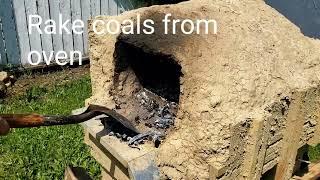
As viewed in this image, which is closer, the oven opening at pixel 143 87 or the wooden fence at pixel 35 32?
the oven opening at pixel 143 87

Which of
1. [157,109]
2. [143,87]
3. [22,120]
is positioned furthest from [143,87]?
[22,120]

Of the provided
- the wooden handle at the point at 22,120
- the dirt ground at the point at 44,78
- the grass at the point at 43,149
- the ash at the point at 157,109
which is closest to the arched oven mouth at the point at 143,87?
the ash at the point at 157,109

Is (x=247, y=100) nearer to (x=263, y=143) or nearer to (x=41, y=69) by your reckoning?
(x=263, y=143)

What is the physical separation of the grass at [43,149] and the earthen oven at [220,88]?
1507mm

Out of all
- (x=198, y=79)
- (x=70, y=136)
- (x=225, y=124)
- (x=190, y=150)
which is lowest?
(x=70, y=136)

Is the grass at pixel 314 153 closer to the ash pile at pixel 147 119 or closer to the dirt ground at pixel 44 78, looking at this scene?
the ash pile at pixel 147 119

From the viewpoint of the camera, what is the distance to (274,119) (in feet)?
7.97

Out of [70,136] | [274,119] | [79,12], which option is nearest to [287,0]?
[79,12]

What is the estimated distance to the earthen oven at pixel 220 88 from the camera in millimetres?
2238

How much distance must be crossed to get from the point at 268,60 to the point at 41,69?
4.44m

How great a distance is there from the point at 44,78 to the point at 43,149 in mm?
1975

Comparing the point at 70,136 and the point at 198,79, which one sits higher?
the point at 198,79

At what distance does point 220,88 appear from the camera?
7.43 feet

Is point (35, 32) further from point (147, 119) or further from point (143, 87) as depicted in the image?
point (147, 119)
